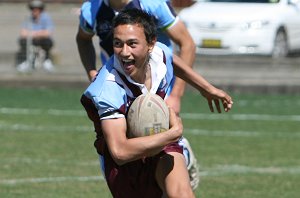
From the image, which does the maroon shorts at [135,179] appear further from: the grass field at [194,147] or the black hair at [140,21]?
the grass field at [194,147]

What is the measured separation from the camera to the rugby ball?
19.0 feet

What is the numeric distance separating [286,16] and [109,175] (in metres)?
14.3

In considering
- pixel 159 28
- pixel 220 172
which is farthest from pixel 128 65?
pixel 220 172

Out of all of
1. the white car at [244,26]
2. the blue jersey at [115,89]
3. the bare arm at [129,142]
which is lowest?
the white car at [244,26]

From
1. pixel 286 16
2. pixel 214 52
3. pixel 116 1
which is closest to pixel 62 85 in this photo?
pixel 214 52

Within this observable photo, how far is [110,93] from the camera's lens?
229 inches

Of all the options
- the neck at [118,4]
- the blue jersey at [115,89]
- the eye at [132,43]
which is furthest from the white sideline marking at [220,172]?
the eye at [132,43]

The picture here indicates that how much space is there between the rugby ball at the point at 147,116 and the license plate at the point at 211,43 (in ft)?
46.3

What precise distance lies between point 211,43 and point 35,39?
Result: 3.35 metres

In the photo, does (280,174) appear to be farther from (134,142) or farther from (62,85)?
(62,85)

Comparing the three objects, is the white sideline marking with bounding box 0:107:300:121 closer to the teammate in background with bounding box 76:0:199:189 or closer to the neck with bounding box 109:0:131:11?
the teammate in background with bounding box 76:0:199:189

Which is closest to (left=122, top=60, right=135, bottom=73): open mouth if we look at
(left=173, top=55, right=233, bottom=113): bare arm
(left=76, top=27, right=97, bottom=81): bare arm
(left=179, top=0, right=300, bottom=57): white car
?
(left=173, top=55, right=233, bottom=113): bare arm

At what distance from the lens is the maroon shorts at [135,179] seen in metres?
6.02

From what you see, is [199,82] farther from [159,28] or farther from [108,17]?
[108,17]
